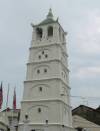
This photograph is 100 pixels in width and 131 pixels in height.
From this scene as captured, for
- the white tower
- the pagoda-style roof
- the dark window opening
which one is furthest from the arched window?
the dark window opening

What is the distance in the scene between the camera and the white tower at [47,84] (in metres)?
37.2

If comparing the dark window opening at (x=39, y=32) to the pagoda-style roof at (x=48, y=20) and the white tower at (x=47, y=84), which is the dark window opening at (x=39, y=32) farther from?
the pagoda-style roof at (x=48, y=20)

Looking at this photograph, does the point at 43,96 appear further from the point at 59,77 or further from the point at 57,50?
the point at 57,50

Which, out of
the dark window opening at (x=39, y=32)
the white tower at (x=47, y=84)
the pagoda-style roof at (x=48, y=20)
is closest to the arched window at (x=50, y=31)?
the white tower at (x=47, y=84)

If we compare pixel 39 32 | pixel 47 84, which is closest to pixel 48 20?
pixel 39 32

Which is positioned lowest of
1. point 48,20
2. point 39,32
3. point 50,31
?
point 50,31

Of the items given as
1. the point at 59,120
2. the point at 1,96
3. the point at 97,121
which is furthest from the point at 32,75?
the point at 97,121

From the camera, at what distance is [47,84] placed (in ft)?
130

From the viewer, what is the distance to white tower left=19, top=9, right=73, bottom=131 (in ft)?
122

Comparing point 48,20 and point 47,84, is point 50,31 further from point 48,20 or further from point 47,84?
point 47,84

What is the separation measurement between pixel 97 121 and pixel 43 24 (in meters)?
29.3

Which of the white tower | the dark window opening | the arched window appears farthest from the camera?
the dark window opening

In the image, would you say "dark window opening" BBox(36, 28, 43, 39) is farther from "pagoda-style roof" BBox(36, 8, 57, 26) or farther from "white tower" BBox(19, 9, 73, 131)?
"pagoda-style roof" BBox(36, 8, 57, 26)

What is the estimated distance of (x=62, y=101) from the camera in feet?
125
